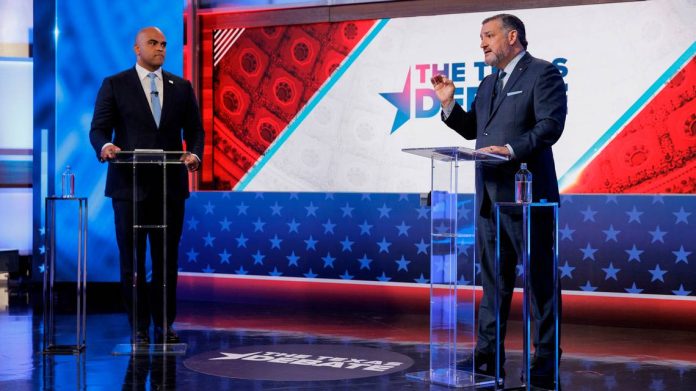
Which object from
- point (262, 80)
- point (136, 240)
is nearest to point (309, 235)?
point (262, 80)

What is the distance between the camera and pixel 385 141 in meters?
7.29

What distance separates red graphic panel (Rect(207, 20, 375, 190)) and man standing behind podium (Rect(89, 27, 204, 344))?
8.45 ft

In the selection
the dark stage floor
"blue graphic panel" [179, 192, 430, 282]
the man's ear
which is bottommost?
the dark stage floor

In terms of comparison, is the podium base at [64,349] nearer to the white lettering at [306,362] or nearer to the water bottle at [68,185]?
the water bottle at [68,185]

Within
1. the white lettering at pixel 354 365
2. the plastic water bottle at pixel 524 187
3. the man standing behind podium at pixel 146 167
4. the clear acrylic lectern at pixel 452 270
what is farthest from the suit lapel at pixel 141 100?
the plastic water bottle at pixel 524 187

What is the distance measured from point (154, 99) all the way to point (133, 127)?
19 cm

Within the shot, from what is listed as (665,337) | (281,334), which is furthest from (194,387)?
(665,337)

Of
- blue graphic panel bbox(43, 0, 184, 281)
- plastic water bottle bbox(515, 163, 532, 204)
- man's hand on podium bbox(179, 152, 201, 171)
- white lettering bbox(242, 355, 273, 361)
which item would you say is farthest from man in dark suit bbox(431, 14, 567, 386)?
blue graphic panel bbox(43, 0, 184, 281)

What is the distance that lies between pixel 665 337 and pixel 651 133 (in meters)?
1.61

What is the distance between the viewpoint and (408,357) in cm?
471

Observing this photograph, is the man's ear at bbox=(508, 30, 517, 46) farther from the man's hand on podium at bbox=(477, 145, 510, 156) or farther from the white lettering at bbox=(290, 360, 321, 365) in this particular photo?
the white lettering at bbox=(290, 360, 321, 365)

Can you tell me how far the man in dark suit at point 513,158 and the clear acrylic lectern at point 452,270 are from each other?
0.09m

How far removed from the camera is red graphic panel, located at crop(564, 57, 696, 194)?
21.1 feet

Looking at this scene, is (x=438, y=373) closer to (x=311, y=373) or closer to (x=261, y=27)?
(x=311, y=373)
